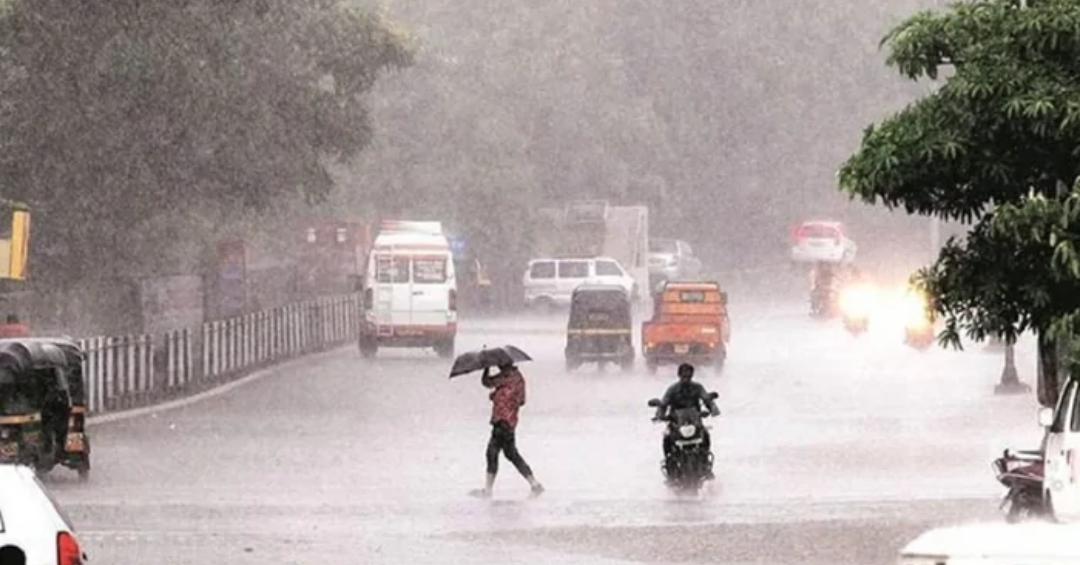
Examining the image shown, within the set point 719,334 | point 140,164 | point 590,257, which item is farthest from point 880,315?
point 140,164

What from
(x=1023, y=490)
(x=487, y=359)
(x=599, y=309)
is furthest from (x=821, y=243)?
(x=1023, y=490)

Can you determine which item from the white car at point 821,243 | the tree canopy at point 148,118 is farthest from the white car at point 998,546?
the white car at point 821,243

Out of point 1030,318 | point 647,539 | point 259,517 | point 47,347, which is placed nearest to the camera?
point 1030,318

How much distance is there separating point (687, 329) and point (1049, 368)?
3250cm

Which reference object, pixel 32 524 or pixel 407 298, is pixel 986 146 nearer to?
pixel 32 524

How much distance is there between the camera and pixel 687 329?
56.1 metres

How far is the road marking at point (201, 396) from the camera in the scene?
1666 inches

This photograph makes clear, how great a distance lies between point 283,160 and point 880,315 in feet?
82.1

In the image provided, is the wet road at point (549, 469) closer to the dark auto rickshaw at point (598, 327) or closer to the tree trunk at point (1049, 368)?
the dark auto rickshaw at point (598, 327)

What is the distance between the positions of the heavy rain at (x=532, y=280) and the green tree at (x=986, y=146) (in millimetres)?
35

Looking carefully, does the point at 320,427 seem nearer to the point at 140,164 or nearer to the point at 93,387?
the point at 93,387

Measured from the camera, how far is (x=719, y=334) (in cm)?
5650

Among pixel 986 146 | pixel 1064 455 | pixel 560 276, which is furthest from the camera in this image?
pixel 560 276

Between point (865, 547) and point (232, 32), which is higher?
point (232, 32)
